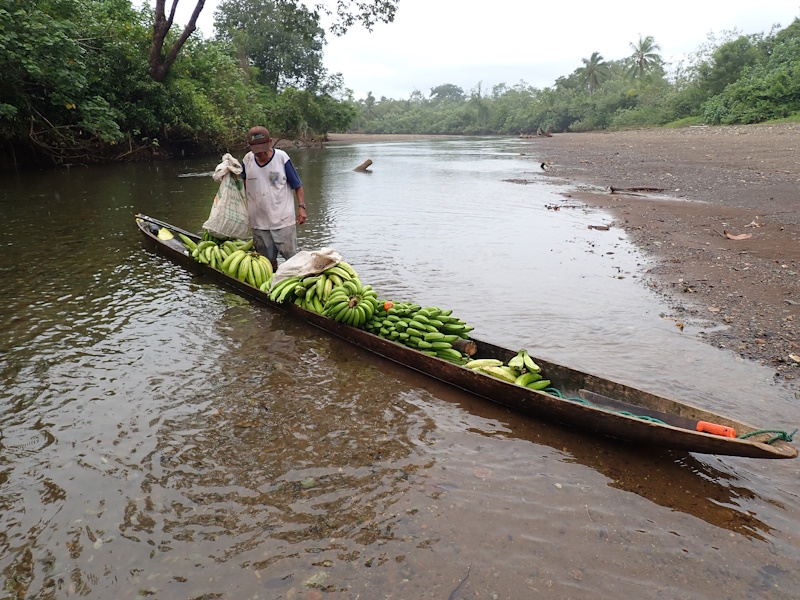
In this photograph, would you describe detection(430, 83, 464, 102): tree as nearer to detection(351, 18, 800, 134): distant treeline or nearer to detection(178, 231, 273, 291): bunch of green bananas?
detection(351, 18, 800, 134): distant treeline

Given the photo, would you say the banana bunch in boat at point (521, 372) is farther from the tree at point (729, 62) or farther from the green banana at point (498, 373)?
the tree at point (729, 62)

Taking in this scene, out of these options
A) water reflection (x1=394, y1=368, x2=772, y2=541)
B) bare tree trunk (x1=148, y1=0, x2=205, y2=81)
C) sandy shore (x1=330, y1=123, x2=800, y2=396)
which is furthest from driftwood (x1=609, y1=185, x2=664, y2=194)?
bare tree trunk (x1=148, y1=0, x2=205, y2=81)

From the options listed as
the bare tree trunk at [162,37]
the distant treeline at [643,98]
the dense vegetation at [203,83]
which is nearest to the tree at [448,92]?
the distant treeline at [643,98]

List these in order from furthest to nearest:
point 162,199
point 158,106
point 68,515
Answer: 1. point 158,106
2. point 162,199
3. point 68,515

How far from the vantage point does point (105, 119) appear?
16.8 m

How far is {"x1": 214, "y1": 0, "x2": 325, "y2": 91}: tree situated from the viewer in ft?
158

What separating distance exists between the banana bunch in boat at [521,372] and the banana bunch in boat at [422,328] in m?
0.36

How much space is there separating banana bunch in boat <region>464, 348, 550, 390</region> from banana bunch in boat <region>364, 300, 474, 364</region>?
0.36 metres

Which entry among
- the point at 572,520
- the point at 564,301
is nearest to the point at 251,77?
the point at 564,301

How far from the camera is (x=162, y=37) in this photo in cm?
1930

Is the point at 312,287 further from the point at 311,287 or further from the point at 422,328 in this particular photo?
the point at 422,328

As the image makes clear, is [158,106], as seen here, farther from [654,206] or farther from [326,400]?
[326,400]

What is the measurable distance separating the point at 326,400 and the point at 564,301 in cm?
369

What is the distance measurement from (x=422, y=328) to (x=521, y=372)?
1017mm
